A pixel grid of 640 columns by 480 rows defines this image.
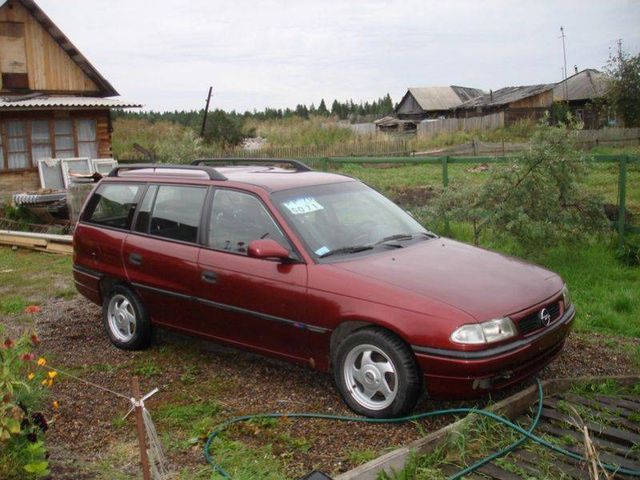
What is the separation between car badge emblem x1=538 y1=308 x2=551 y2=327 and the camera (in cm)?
465

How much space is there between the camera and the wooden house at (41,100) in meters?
18.1

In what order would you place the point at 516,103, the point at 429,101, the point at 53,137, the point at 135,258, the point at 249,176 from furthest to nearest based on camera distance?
the point at 429,101, the point at 516,103, the point at 53,137, the point at 135,258, the point at 249,176

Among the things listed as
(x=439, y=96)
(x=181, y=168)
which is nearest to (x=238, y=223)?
(x=181, y=168)

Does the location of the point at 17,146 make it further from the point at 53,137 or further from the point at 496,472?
the point at 496,472

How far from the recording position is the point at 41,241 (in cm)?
1244

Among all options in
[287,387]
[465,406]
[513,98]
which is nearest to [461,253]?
[465,406]

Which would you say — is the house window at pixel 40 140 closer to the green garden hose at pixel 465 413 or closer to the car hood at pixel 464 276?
the car hood at pixel 464 276

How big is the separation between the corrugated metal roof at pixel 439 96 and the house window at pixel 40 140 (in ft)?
141

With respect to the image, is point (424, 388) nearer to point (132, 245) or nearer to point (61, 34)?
point (132, 245)

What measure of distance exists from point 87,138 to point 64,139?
67 cm

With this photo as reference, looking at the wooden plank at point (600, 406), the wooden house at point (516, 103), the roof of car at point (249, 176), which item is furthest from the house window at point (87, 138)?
the wooden house at point (516, 103)

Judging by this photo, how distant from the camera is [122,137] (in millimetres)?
29156

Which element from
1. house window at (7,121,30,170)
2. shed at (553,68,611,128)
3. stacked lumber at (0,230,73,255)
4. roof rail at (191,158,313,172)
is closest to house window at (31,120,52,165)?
house window at (7,121,30,170)

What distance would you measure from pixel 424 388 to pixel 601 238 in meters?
5.23
